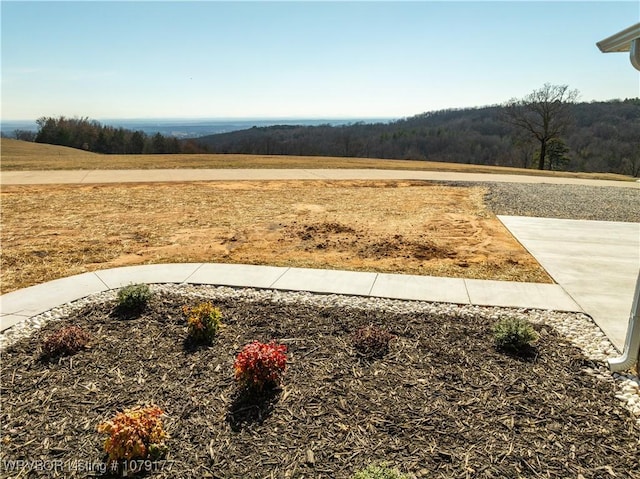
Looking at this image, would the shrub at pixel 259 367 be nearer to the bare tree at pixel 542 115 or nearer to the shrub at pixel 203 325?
the shrub at pixel 203 325

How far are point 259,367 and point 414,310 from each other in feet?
8.01

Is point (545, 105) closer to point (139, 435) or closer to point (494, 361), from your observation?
point (494, 361)

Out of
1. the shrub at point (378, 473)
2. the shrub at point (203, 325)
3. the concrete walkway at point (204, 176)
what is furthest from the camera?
the concrete walkway at point (204, 176)

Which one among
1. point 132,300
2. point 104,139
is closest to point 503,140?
point 104,139

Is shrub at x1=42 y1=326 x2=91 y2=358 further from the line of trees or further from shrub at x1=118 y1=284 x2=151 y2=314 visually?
the line of trees

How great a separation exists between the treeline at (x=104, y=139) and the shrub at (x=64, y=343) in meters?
47.6

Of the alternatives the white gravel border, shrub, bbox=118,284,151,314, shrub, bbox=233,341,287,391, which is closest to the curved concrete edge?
the white gravel border

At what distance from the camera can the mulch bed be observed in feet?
9.36

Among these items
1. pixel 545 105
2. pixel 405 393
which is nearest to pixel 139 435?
pixel 405 393

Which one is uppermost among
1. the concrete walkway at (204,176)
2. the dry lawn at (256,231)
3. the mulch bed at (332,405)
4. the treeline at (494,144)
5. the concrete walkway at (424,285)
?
the treeline at (494,144)

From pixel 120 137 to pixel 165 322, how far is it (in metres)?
55.0

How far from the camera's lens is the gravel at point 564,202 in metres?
10.9

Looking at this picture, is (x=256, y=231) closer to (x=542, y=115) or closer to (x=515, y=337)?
(x=515, y=337)

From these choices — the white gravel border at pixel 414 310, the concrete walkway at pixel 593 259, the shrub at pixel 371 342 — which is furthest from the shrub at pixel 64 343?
the concrete walkway at pixel 593 259
